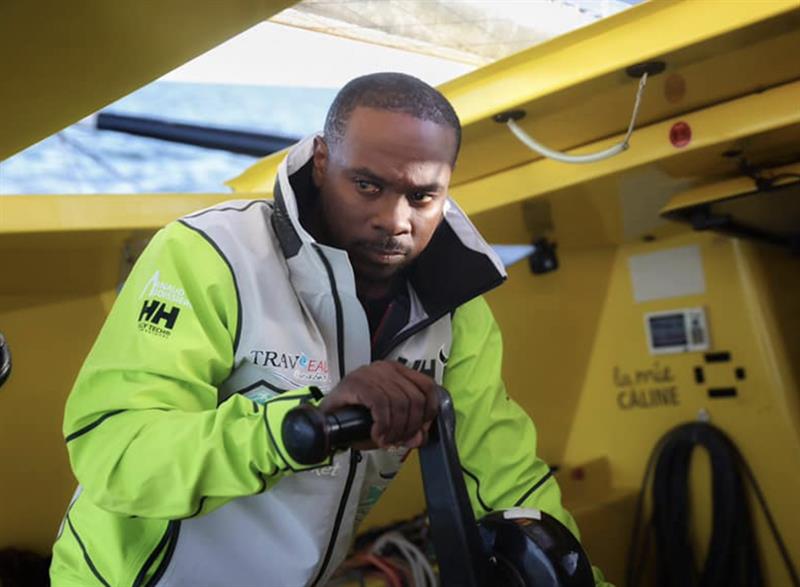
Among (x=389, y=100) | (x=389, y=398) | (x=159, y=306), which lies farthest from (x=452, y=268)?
(x=389, y=398)

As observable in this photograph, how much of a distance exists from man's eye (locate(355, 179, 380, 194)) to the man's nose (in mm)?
18

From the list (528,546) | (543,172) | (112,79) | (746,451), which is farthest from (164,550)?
(746,451)

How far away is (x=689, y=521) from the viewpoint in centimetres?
292

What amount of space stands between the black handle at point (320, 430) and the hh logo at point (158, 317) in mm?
326

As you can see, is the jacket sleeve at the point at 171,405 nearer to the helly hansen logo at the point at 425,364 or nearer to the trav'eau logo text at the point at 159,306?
the trav'eau logo text at the point at 159,306

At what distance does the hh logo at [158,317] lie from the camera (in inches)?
49.6

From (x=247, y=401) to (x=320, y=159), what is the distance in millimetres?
562

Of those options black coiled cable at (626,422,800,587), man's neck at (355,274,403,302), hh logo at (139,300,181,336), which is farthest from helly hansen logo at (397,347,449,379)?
black coiled cable at (626,422,800,587)

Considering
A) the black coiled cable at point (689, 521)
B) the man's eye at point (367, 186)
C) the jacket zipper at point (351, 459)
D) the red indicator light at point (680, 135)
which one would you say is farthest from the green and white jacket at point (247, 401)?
the black coiled cable at point (689, 521)

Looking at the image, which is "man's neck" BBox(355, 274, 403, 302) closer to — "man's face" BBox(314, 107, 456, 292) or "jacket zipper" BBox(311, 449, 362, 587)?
"man's face" BBox(314, 107, 456, 292)

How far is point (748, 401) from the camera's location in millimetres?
2855

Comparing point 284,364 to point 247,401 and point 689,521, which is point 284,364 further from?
point 689,521

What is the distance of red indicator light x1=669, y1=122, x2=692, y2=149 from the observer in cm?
203

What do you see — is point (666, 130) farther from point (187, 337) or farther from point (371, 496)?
point (187, 337)
